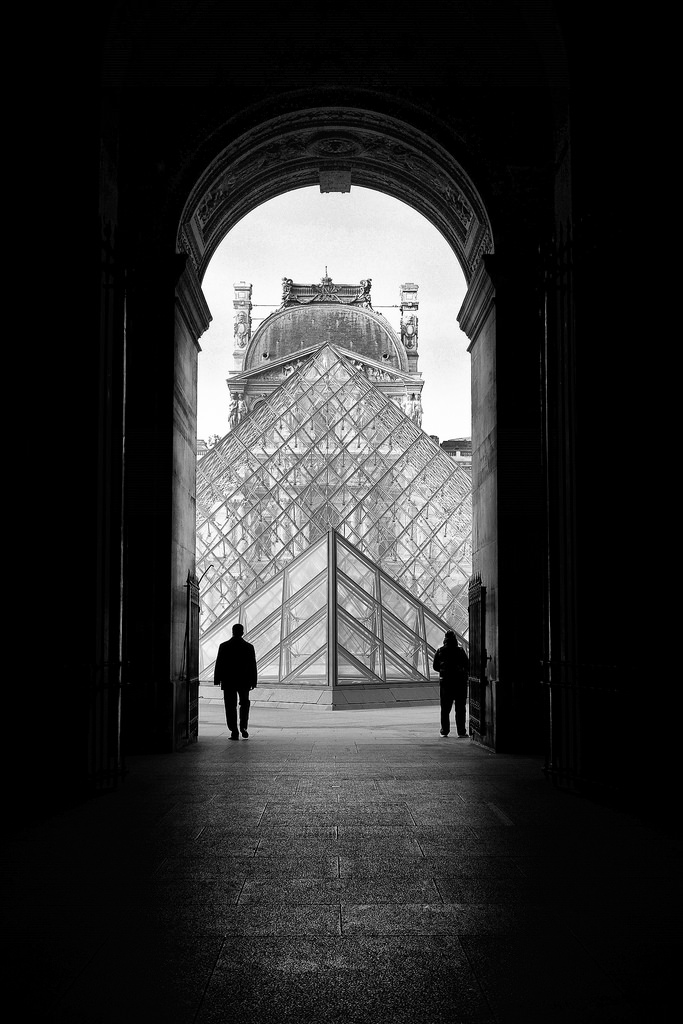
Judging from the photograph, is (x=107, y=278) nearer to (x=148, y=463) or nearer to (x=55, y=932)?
(x=148, y=463)

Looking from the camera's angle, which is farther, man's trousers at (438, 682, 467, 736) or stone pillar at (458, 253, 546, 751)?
man's trousers at (438, 682, 467, 736)

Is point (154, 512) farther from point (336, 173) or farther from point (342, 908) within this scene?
point (342, 908)

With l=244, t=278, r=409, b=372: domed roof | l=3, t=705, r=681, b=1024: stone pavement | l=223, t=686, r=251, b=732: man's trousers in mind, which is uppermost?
l=244, t=278, r=409, b=372: domed roof

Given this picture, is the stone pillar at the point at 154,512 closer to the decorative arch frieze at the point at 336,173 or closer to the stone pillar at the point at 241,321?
the decorative arch frieze at the point at 336,173

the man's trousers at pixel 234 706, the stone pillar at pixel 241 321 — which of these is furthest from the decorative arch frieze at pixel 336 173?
the stone pillar at pixel 241 321

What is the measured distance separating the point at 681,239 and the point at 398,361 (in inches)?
2490

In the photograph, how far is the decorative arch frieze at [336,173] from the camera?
1038cm

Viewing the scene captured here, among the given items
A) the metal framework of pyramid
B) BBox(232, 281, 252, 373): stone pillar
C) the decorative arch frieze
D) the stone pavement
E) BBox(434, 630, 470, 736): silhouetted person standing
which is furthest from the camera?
BBox(232, 281, 252, 373): stone pillar

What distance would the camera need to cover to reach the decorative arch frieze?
10383mm

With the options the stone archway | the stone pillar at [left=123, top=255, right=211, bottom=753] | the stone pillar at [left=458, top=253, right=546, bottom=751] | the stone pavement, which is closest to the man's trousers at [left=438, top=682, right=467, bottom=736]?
the stone archway

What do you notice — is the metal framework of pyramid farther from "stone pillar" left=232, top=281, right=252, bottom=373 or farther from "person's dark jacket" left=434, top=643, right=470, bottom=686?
"stone pillar" left=232, top=281, right=252, bottom=373

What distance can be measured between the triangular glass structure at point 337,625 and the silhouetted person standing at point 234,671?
314 inches

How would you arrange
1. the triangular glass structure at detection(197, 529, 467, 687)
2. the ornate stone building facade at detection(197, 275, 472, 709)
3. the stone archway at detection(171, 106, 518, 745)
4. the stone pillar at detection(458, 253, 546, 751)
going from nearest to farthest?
the stone pillar at detection(458, 253, 546, 751)
the stone archway at detection(171, 106, 518, 745)
the triangular glass structure at detection(197, 529, 467, 687)
the ornate stone building facade at detection(197, 275, 472, 709)

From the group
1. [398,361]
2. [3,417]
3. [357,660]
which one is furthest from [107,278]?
[398,361]
